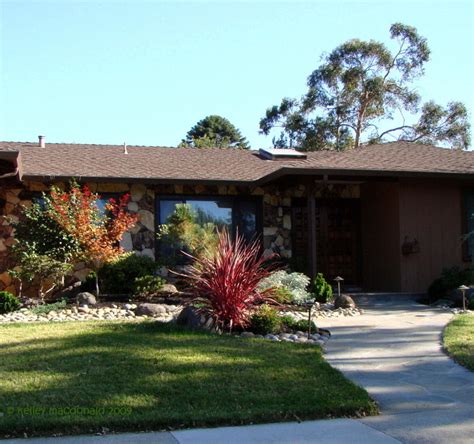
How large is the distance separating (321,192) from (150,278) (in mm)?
5517

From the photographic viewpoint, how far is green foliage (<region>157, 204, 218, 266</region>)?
45.2ft

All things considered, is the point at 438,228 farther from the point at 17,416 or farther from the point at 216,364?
the point at 17,416

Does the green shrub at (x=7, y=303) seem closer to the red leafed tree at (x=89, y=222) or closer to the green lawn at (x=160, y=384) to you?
the red leafed tree at (x=89, y=222)

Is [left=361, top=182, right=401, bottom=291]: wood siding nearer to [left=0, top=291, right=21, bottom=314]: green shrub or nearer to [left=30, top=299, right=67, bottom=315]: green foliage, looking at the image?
[left=30, top=299, right=67, bottom=315]: green foliage

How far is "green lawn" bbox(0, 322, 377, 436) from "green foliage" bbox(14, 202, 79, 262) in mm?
4429

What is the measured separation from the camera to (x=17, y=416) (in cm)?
497

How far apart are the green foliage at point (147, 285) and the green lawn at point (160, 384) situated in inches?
168

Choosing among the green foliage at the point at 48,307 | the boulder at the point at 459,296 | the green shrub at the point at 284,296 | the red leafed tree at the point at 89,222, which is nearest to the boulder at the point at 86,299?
the green foliage at the point at 48,307

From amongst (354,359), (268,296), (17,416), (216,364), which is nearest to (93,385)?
(17,416)

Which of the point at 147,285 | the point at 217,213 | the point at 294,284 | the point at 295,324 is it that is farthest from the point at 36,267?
the point at 295,324

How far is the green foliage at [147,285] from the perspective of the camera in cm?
1241

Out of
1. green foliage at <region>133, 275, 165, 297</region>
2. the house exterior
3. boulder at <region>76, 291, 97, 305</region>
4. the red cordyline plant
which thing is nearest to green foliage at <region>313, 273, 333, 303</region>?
the house exterior

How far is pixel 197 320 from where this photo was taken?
878 cm

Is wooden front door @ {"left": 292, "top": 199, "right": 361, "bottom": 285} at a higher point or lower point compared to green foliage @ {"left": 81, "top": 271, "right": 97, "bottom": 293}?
higher
